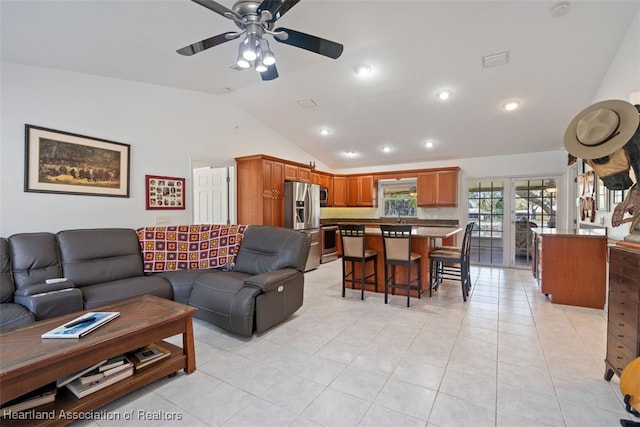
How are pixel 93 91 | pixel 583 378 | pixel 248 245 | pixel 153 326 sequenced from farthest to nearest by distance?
pixel 248 245
pixel 93 91
pixel 583 378
pixel 153 326

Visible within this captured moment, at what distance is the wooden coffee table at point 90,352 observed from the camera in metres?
1.39

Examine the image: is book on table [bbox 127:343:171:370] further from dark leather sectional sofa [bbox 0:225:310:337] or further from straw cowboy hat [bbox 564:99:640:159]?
straw cowboy hat [bbox 564:99:640:159]

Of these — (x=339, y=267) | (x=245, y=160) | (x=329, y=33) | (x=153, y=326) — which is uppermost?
(x=329, y=33)

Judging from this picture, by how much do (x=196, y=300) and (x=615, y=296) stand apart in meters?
3.49

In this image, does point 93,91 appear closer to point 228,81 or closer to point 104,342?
point 228,81

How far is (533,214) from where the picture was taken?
544 cm

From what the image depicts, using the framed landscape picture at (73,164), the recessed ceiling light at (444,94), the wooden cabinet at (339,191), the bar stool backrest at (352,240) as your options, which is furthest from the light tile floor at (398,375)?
the wooden cabinet at (339,191)

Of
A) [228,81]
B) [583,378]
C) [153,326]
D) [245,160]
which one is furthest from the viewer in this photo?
[245,160]

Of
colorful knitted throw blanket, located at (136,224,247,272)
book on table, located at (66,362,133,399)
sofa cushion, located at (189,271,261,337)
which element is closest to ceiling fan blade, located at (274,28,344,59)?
sofa cushion, located at (189,271,261,337)

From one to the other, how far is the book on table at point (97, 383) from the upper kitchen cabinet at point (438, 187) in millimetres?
5789

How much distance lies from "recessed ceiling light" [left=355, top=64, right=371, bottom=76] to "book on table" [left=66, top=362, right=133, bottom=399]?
377cm

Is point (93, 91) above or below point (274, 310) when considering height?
above

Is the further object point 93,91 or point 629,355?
point 93,91

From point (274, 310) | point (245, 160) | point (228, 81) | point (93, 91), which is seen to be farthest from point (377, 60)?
point (93, 91)
